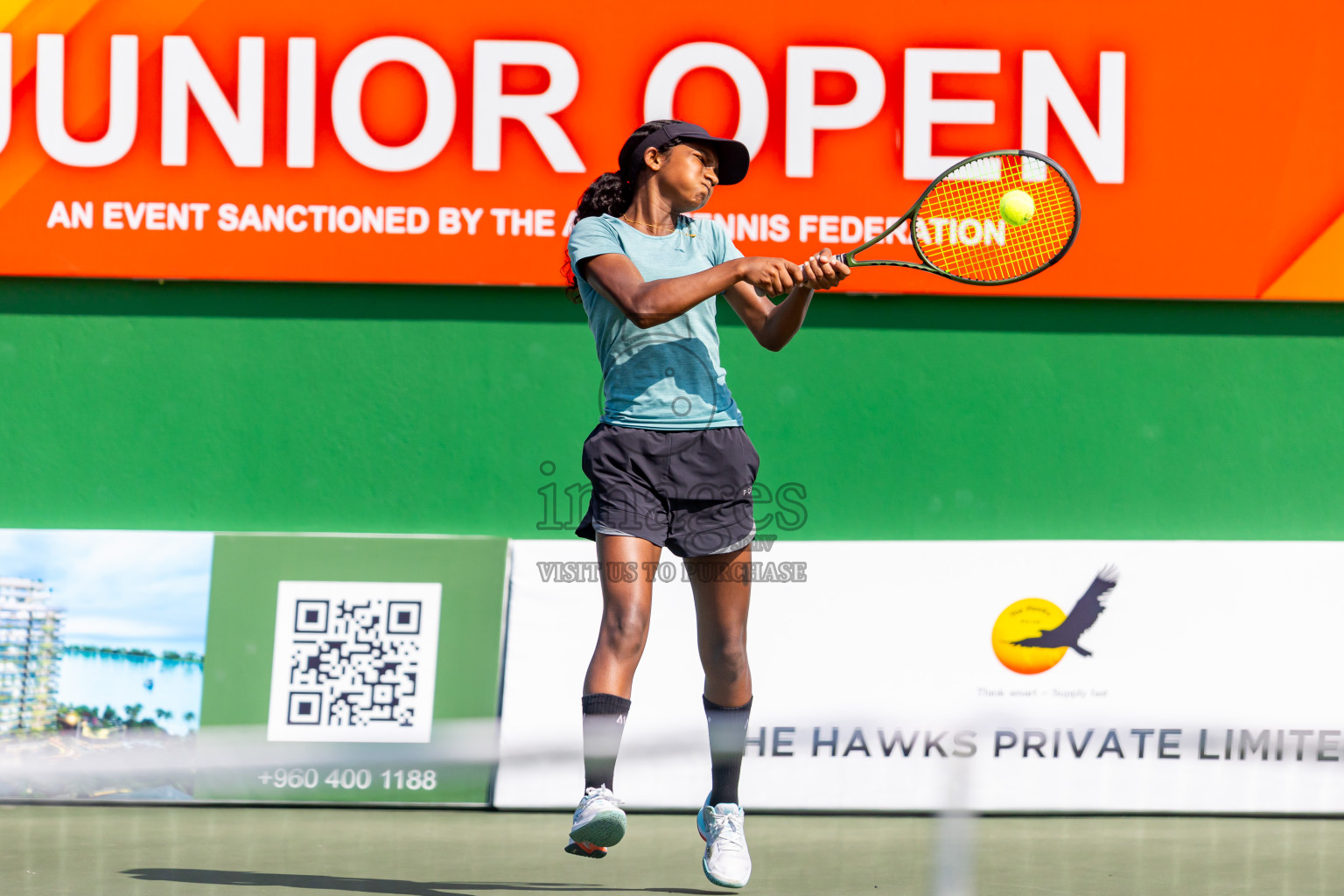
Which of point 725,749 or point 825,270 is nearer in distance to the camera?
point 825,270

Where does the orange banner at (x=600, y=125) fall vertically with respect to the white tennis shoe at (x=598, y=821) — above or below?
above

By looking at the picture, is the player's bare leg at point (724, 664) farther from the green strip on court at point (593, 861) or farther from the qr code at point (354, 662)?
the qr code at point (354, 662)

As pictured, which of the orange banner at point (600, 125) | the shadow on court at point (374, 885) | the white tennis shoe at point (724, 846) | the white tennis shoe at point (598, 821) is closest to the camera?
the white tennis shoe at point (598, 821)

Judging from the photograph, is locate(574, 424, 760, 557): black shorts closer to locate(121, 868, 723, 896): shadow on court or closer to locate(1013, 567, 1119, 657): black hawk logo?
locate(121, 868, 723, 896): shadow on court

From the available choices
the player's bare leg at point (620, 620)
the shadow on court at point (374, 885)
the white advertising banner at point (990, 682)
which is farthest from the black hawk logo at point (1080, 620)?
the player's bare leg at point (620, 620)

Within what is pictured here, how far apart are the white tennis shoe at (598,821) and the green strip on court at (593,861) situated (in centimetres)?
52

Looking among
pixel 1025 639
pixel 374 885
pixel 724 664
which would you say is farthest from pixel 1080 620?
pixel 374 885

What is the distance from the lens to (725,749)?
9.99 feet

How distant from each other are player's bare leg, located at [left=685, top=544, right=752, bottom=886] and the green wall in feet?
5.92

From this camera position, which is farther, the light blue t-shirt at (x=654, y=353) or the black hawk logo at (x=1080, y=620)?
the black hawk logo at (x=1080, y=620)

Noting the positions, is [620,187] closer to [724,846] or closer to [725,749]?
[725,749]

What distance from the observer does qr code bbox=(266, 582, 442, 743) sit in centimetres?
432

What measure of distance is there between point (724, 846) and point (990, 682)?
1663 millimetres

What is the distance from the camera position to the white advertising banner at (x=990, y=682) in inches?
168
